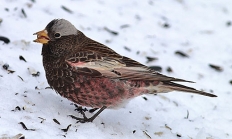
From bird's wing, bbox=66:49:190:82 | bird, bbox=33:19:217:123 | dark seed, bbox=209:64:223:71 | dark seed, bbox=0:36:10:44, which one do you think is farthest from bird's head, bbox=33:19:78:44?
dark seed, bbox=209:64:223:71

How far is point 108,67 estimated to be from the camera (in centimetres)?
471

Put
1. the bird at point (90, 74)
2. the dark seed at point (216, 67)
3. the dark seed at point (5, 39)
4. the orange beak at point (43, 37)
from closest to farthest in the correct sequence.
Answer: the bird at point (90, 74) → the orange beak at point (43, 37) → the dark seed at point (5, 39) → the dark seed at point (216, 67)

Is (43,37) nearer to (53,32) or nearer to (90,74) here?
(53,32)

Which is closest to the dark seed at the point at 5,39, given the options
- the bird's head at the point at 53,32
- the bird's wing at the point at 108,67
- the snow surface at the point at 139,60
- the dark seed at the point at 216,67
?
the snow surface at the point at 139,60

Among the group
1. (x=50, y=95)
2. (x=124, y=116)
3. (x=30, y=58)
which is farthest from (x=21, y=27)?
(x=124, y=116)

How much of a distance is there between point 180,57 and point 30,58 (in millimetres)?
2645

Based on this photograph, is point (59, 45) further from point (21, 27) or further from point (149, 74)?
point (21, 27)

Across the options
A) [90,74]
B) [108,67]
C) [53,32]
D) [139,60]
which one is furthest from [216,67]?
[53,32]

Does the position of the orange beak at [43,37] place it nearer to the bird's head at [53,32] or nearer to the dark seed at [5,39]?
the bird's head at [53,32]

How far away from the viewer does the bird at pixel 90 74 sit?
4.64m

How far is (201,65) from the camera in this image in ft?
23.6

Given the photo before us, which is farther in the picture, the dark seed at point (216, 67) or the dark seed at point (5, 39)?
the dark seed at point (216, 67)

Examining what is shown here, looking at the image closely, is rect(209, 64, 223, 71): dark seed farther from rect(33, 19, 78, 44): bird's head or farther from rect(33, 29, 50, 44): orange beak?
rect(33, 29, 50, 44): orange beak

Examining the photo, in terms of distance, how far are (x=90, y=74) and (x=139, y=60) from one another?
2.28 meters
